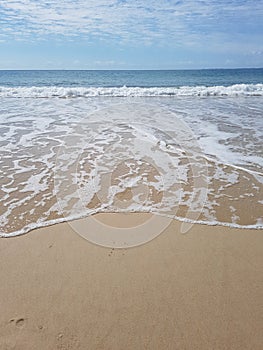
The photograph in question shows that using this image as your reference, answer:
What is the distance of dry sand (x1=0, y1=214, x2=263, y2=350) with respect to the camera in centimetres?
215

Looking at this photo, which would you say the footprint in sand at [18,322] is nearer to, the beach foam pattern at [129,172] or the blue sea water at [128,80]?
the beach foam pattern at [129,172]

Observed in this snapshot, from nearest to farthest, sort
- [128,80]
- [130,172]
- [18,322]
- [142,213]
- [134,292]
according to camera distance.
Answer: [18,322] → [134,292] → [142,213] → [130,172] → [128,80]

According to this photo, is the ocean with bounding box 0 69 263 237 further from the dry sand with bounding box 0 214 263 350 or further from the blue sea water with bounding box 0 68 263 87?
the blue sea water with bounding box 0 68 263 87

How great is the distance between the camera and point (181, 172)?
533cm

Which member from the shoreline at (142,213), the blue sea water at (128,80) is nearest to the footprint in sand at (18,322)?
the shoreline at (142,213)

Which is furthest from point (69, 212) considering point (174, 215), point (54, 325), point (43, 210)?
point (54, 325)

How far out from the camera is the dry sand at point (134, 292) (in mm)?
2154

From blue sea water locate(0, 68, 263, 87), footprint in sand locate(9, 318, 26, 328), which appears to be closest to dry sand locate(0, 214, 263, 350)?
footprint in sand locate(9, 318, 26, 328)

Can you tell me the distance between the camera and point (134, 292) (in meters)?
2.56

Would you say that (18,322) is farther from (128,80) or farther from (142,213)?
(128,80)

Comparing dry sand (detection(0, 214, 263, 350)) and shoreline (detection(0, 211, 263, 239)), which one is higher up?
shoreline (detection(0, 211, 263, 239))

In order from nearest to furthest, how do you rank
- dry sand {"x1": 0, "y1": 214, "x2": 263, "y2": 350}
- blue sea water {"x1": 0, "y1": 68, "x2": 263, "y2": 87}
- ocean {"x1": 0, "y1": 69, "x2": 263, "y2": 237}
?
dry sand {"x1": 0, "y1": 214, "x2": 263, "y2": 350}
ocean {"x1": 0, "y1": 69, "x2": 263, "y2": 237}
blue sea water {"x1": 0, "y1": 68, "x2": 263, "y2": 87}

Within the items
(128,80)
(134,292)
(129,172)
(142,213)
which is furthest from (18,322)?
(128,80)

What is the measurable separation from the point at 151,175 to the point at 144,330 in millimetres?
3221
